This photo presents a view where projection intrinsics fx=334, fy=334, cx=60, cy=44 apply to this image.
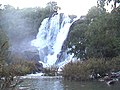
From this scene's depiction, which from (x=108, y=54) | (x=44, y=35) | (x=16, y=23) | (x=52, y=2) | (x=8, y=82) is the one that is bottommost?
(x=8, y=82)

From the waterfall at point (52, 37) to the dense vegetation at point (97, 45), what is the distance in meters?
2.51

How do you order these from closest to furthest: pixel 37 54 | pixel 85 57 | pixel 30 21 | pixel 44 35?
pixel 85 57
pixel 37 54
pixel 44 35
pixel 30 21

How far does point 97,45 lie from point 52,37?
15635 mm

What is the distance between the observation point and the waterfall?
163ft

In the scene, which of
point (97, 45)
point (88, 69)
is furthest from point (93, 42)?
point (88, 69)

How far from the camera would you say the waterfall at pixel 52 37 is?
49.7m

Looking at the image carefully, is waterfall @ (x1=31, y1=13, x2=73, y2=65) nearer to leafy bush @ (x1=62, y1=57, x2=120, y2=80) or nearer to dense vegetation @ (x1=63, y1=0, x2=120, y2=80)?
dense vegetation @ (x1=63, y1=0, x2=120, y2=80)

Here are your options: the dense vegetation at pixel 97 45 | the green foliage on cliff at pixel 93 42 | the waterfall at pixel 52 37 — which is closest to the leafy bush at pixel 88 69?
the dense vegetation at pixel 97 45

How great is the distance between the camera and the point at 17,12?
66.7 meters

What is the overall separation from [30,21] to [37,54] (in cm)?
1473

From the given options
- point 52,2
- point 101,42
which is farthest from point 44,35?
point 52,2

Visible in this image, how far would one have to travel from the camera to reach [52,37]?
5222 cm

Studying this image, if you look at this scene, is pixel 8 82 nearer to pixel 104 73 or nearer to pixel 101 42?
pixel 104 73

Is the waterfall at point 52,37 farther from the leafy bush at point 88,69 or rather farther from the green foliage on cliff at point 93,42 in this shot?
the leafy bush at point 88,69
